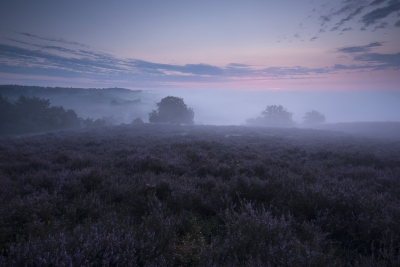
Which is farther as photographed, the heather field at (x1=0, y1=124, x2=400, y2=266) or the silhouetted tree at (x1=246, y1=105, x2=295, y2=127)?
the silhouetted tree at (x1=246, y1=105, x2=295, y2=127)

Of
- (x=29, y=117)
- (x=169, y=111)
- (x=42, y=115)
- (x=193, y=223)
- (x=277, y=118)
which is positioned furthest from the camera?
(x=277, y=118)

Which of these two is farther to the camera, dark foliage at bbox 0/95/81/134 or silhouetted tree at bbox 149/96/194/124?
silhouetted tree at bbox 149/96/194/124

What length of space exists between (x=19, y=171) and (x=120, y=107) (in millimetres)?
115100

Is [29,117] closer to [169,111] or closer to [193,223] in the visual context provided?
[169,111]

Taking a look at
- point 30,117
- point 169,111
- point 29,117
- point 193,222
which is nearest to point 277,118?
point 169,111

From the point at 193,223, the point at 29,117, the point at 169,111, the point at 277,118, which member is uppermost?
the point at 169,111

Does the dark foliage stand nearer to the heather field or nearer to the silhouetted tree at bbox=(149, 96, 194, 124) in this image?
the silhouetted tree at bbox=(149, 96, 194, 124)

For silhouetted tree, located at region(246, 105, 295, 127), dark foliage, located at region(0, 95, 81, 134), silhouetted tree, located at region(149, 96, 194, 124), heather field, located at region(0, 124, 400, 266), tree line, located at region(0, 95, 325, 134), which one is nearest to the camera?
heather field, located at region(0, 124, 400, 266)

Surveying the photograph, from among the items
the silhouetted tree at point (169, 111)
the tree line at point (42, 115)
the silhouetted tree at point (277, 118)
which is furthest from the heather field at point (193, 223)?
the silhouetted tree at point (277, 118)

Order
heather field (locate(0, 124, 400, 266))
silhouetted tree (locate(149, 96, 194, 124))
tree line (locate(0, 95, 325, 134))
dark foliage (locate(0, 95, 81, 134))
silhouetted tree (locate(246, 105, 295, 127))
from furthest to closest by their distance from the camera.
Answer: silhouetted tree (locate(246, 105, 295, 127))
silhouetted tree (locate(149, 96, 194, 124))
tree line (locate(0, 95, 325, 134))
dark foliage (locate(0, 95, 81, 134))
heather field (locate(0, 124, 400, 266))

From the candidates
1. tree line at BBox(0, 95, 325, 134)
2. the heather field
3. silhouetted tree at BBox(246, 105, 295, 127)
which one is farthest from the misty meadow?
silhouetted tree at BBox(246, 105, 295, 127)

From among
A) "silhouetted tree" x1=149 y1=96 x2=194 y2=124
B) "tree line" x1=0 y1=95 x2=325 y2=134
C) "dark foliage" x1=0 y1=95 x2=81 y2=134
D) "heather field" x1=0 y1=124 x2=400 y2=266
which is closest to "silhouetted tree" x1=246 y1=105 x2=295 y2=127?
"tree line" x1=0 y1=95 x2=325 y2=134

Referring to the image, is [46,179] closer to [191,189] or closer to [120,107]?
[191,189]

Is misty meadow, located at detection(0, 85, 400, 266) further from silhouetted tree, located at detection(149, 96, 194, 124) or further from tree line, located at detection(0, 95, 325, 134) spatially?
silhouetted tree, located at detection(149, 96, 194, 124)
